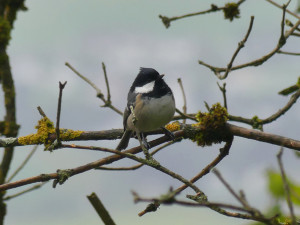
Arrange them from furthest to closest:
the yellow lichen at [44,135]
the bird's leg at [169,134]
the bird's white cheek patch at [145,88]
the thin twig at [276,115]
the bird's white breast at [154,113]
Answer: the bird's white cheek patch at [145,88] < the bird's white breast at [154,113] < the yellow lichen at [44,135] < the bird's leg at [169,134] < the thin twig at [276,115]

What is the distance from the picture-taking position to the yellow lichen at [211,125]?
12.2ft

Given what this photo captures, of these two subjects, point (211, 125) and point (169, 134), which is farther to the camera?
point (169, 134)

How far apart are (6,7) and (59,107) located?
271cm

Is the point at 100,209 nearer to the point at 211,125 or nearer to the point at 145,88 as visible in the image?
the point at 211,125

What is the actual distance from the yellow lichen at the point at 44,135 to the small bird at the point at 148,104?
51 centimetres

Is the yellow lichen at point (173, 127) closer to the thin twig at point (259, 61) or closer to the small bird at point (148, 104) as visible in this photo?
the small bird at point (148, 104)

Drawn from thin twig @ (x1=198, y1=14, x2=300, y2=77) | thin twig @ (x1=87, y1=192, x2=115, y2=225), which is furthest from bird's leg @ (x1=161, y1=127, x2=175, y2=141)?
thin twig @ (x1=87, y1=192, x2=115, y2=225)

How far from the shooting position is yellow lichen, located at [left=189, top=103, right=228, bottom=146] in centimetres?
371

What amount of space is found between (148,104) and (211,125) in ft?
4.84

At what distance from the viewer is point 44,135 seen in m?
4.17

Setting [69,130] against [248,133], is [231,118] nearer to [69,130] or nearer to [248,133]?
[248,133]

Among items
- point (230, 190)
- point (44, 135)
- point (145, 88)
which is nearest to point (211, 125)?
point (44, 135)

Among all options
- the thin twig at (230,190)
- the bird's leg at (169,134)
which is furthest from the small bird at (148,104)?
the thin twig at (230,190)

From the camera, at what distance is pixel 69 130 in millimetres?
4262
